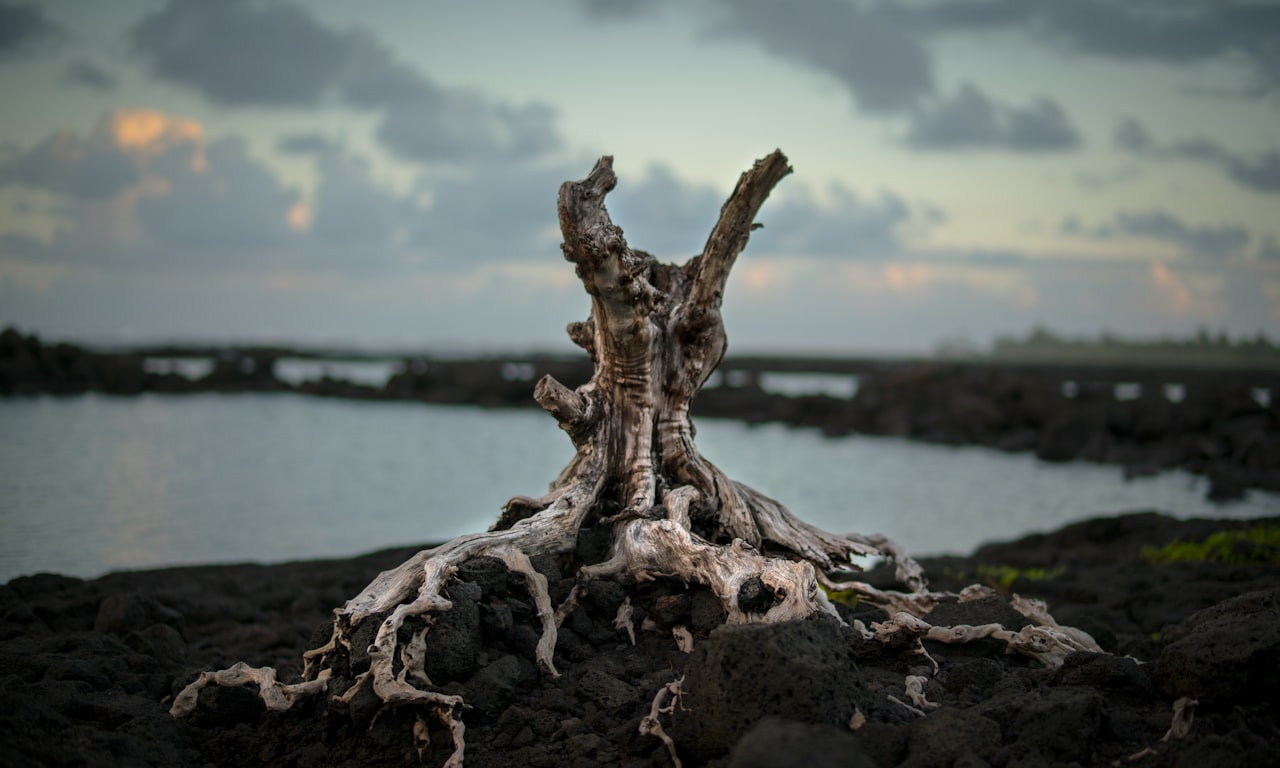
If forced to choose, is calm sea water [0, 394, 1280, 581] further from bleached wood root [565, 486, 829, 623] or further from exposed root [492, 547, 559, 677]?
bleached wood root [565, 486, 829, 623]

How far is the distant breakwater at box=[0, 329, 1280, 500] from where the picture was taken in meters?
23.8

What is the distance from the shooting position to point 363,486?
18141 millimetres

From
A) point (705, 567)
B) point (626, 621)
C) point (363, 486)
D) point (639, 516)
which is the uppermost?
point (639, 516)

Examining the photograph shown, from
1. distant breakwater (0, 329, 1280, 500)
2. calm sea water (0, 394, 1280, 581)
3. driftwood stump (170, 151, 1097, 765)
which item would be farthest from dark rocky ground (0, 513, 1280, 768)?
distant breakwater (0, 329, 1280, 500)

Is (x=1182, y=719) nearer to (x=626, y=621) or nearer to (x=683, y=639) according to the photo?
(x=683, y=639)

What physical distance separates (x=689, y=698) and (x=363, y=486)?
49.7 ft

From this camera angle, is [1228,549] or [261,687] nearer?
[261,687]

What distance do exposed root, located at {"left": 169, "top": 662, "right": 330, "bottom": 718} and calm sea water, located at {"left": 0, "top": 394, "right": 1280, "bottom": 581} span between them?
6286 mm

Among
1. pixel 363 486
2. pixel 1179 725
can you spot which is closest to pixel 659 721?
pixel 1179 725

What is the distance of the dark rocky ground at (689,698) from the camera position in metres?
3.70

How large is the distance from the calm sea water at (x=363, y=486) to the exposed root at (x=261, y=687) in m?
6.29

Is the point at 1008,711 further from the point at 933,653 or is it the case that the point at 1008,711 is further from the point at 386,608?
the point at 386,608

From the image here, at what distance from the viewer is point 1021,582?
31.6 feet

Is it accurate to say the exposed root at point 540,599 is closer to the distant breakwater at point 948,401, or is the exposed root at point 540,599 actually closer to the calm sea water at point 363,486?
the calm sea water at point 363,486
